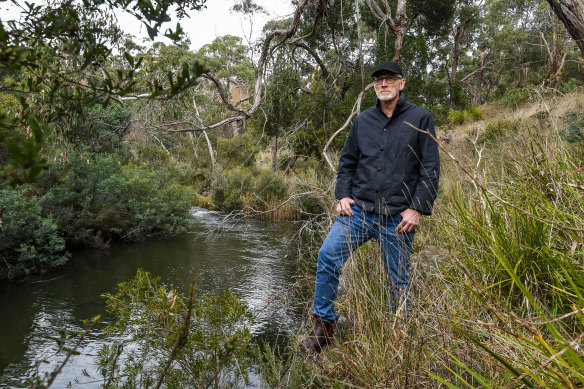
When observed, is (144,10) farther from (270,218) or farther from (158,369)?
(270,218)

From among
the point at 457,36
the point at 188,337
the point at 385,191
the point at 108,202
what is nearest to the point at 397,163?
the point at 385,191

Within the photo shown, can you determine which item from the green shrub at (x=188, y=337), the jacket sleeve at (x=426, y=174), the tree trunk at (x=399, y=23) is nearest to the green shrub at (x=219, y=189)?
the tree trunk at (x=399, y=23)

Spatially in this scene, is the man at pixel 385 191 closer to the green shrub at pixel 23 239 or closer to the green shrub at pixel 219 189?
the green shrub at pixel 23 239

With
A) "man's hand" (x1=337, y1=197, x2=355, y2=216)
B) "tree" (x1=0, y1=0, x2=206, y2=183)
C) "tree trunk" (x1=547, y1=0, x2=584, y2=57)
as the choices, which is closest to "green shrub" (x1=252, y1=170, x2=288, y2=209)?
"tree trunk" (x1=547, y1=0, x2=584, y2=57)

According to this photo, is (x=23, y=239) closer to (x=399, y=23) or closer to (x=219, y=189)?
(x=399, y=23)

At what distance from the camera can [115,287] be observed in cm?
650

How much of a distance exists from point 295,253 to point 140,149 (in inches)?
402

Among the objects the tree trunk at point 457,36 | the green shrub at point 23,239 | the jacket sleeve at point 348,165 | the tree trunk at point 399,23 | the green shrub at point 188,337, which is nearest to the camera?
the green shrub at point 188,337

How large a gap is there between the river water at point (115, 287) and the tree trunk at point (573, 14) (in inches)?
143

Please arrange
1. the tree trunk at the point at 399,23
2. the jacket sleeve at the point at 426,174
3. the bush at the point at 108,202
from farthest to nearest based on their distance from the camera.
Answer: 1. the bush at the point at 108,202
2. the tree trunk at the point at 399,23
3. the jacket sleeve at the point at 426,174

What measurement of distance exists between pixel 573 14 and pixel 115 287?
6.35 m

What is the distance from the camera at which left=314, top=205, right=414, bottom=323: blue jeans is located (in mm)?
2918

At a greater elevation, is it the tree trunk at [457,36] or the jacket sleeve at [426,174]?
the tree trunk at [457,36]

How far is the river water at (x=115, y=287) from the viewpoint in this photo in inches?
170
